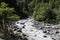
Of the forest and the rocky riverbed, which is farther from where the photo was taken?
the rocky riverbed

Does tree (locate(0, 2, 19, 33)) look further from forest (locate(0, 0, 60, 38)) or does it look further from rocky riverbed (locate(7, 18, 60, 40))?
rocky riverbed (locate(7, 18, 60, 40))

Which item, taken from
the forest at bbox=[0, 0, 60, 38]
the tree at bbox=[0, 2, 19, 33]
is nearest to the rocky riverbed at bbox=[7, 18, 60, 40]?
the forest at bbox=[0, 0, 60, 38]

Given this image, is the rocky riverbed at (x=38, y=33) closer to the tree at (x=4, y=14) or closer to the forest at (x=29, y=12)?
the forest at (x=29, y=12)

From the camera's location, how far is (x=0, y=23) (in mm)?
33594

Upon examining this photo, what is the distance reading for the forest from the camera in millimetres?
33219

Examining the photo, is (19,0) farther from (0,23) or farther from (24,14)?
(0,23)

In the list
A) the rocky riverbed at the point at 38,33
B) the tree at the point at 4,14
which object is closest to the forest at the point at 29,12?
the tree at the point at 4,14

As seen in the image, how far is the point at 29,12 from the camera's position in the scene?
343 feet

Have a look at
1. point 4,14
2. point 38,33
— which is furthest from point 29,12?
point 4,14

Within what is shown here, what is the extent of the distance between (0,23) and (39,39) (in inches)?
433

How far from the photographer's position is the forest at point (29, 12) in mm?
33219

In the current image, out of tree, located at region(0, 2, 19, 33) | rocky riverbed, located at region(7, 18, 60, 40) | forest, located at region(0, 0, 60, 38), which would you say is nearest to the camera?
tree, located at region(0, 2, 19, 33)

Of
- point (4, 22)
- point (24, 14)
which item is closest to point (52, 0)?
point (24, 14)

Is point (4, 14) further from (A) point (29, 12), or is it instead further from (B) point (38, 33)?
(A) point (29, 12)
